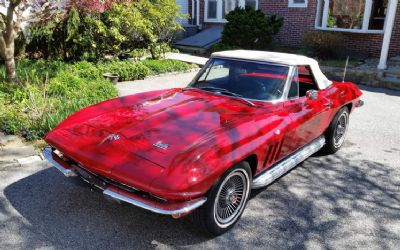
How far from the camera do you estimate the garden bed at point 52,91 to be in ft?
16.9

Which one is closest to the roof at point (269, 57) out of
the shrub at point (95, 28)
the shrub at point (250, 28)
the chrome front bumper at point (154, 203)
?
the chrome front bumper at point (154, 203)

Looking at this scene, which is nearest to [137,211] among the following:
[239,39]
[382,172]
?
[382,172]

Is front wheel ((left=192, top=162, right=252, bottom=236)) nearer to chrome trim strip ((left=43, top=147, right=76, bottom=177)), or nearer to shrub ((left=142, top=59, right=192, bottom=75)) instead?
chrome trim strip ((left=43, top=147, right=76, bottom=177))

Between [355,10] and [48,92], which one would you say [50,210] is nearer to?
[48,92]

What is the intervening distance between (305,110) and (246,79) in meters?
0.76

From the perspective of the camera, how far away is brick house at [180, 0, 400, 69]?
11625mm

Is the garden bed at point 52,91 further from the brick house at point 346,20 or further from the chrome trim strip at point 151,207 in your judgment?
the brick house at point 346,20

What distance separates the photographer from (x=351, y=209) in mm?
3711

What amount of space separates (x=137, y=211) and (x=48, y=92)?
4.26 meters

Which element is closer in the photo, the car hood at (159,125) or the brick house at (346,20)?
the car hood at (159,125)

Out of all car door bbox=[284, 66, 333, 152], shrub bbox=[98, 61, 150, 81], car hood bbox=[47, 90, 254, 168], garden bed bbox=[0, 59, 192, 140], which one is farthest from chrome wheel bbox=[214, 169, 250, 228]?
shrub bbox=[98, 61, 150, 81]

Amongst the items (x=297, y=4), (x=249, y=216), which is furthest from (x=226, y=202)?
(x=297, y=4)

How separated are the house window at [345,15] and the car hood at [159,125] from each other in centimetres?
993

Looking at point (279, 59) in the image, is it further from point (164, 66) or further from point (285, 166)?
point (164, 66)
